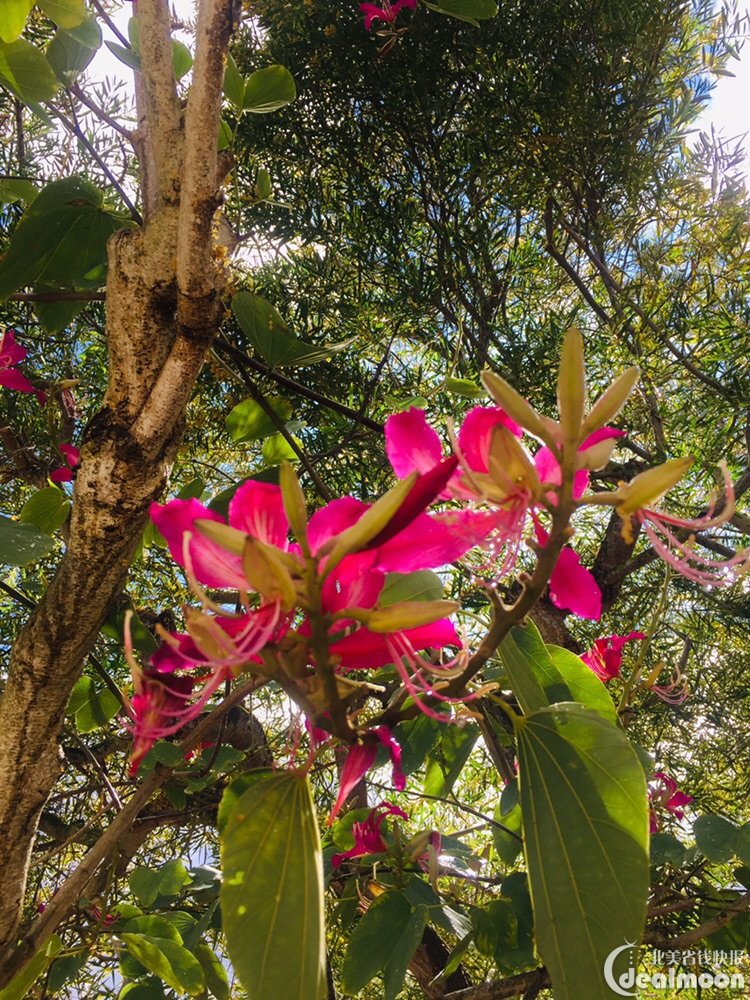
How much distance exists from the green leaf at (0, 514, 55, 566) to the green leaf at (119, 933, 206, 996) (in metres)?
0.35

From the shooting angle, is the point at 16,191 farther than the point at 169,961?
Yes

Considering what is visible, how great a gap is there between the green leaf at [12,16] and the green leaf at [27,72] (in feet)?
0.47

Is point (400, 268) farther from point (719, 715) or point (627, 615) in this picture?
point (719, 715)

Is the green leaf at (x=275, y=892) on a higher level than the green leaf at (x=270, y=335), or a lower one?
lower

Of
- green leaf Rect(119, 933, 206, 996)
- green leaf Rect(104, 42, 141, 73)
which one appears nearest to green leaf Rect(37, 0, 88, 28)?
green leaf Rect(104, 42, 141, 73)

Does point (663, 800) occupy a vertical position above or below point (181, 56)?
below

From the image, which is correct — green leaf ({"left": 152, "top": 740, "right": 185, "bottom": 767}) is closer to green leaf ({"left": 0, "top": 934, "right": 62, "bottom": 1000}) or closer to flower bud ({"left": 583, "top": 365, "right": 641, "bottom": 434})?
green leaf ({"left": 0, "top": 934, "right": 62, "bottom": 1000})

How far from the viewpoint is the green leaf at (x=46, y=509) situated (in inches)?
29.1

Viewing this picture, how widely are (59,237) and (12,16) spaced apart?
203 millimetres

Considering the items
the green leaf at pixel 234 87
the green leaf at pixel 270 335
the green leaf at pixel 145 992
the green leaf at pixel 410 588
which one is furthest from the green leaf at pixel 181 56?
the green leaf at pixel 145 992

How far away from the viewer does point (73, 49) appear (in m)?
0.72

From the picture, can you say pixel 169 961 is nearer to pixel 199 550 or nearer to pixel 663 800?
pixel 199 550

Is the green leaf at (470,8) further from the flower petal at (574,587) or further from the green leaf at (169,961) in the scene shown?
the green leaf at (169,961)

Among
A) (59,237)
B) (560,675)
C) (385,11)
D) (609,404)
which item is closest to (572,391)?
(609,404)
